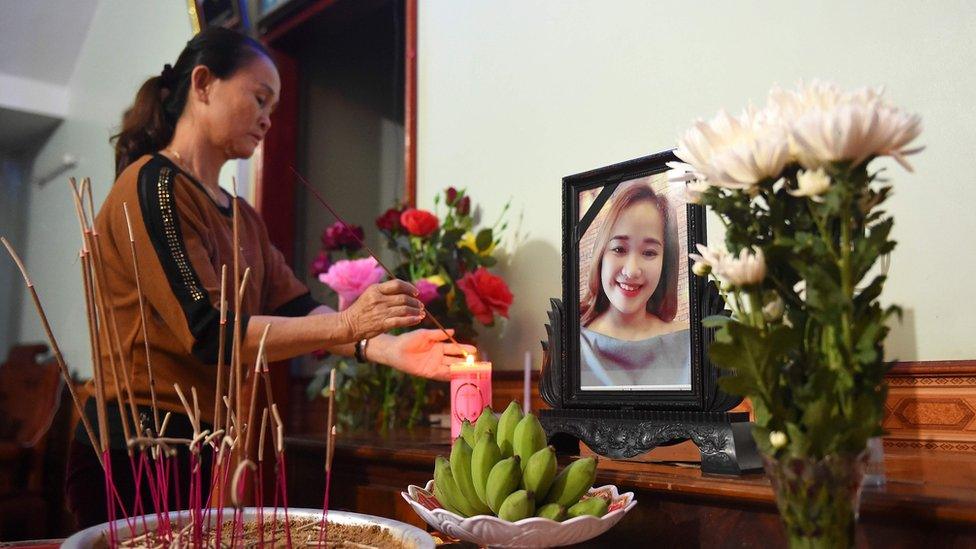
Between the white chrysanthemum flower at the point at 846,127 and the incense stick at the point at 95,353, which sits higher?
the white chrysanthemum flower at the point at 846,127

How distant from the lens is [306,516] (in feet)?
2.47

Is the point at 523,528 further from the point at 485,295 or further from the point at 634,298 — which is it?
the point at 485,295

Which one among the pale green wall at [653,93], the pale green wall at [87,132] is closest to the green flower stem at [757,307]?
the pale green wall at [653,93]

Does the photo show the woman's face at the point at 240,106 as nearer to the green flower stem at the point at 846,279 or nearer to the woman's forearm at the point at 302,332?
the woman's forearm at the point at 302,332

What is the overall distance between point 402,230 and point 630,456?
811 millimetres

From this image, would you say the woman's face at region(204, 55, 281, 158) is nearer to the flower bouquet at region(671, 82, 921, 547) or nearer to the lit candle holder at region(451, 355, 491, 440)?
the lit candle holder at region(451, 355, 491, 440)

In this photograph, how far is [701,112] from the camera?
125cm

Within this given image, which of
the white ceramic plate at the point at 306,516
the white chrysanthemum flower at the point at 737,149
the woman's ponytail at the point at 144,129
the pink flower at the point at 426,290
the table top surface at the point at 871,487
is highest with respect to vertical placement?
the woman's ponytail at the point at 144,129

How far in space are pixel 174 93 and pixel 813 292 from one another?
47.8 inches

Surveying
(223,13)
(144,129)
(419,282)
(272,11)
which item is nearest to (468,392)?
(419,282)

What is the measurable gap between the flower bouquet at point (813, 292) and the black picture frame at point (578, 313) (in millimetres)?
298

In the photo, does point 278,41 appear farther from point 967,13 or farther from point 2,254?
point 2,254

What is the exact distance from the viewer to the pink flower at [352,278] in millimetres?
1487

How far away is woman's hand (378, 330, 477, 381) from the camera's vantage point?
129 cm
